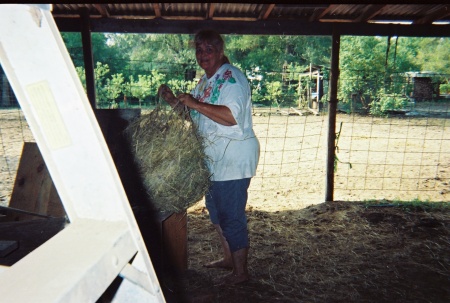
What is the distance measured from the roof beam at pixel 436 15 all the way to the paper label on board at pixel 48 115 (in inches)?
182

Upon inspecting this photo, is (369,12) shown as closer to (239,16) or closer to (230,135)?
(239,16)

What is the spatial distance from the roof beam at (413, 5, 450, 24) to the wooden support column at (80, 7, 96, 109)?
4433mm

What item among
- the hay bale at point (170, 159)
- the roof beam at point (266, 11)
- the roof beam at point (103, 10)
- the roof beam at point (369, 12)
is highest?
the roof beam at point (103, 10)

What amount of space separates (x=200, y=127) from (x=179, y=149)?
32cm

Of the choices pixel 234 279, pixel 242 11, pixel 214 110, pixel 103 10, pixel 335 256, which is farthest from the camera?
pixel 242 11

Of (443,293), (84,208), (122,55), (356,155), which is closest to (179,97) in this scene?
(84,208)

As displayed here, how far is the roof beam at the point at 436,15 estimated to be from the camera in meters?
3.87

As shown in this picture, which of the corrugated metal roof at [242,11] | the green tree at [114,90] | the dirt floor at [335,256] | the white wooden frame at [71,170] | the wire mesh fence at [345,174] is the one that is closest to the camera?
the white wooden frame at [71,170]

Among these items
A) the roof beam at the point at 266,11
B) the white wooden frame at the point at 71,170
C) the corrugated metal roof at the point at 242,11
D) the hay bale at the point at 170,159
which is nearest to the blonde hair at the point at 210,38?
the hay bale at the point at 170,159

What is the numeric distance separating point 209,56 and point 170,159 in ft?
2.96

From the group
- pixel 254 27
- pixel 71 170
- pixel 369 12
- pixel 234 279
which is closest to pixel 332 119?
pixel 369 12

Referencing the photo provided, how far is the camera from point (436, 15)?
4.20 meters

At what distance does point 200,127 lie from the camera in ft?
8.94

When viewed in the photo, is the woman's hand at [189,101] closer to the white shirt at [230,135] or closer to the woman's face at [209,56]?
the white shirt at [230,135]
